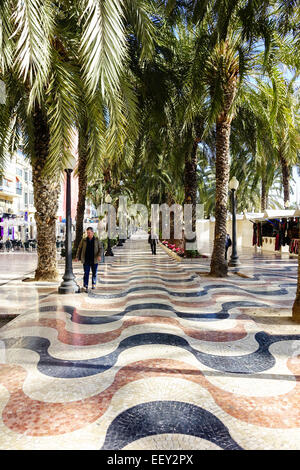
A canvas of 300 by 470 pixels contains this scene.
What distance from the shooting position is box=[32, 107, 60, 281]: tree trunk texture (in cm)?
826

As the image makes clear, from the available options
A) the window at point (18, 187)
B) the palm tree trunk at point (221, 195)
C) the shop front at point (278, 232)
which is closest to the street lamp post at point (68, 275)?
the palm tree trunk at point (221, 195)

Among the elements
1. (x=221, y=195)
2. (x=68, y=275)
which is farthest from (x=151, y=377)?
(x=221, y=195)

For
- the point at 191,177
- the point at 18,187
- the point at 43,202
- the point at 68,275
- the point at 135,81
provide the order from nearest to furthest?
the point at 68,275 → the point at 43,202 → the point at 135,81 → the point at 191,177 → the point at 18,187

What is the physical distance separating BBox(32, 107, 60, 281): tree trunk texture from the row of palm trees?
0.03 meters

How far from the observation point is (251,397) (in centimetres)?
282

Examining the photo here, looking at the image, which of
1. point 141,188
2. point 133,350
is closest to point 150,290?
point 133,350

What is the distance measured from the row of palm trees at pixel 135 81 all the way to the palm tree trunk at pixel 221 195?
0.11ft

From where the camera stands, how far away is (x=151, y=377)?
3.17 meters

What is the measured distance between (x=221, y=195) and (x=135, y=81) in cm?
424

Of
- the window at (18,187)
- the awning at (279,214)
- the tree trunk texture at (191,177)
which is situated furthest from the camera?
the window at (18,187)

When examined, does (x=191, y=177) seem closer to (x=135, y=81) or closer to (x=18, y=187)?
(x=135, y=81)

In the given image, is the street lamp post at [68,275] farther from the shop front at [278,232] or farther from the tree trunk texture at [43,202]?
the shop front at [278,232]

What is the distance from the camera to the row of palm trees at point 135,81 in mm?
4363

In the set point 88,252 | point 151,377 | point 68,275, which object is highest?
point 88,252
